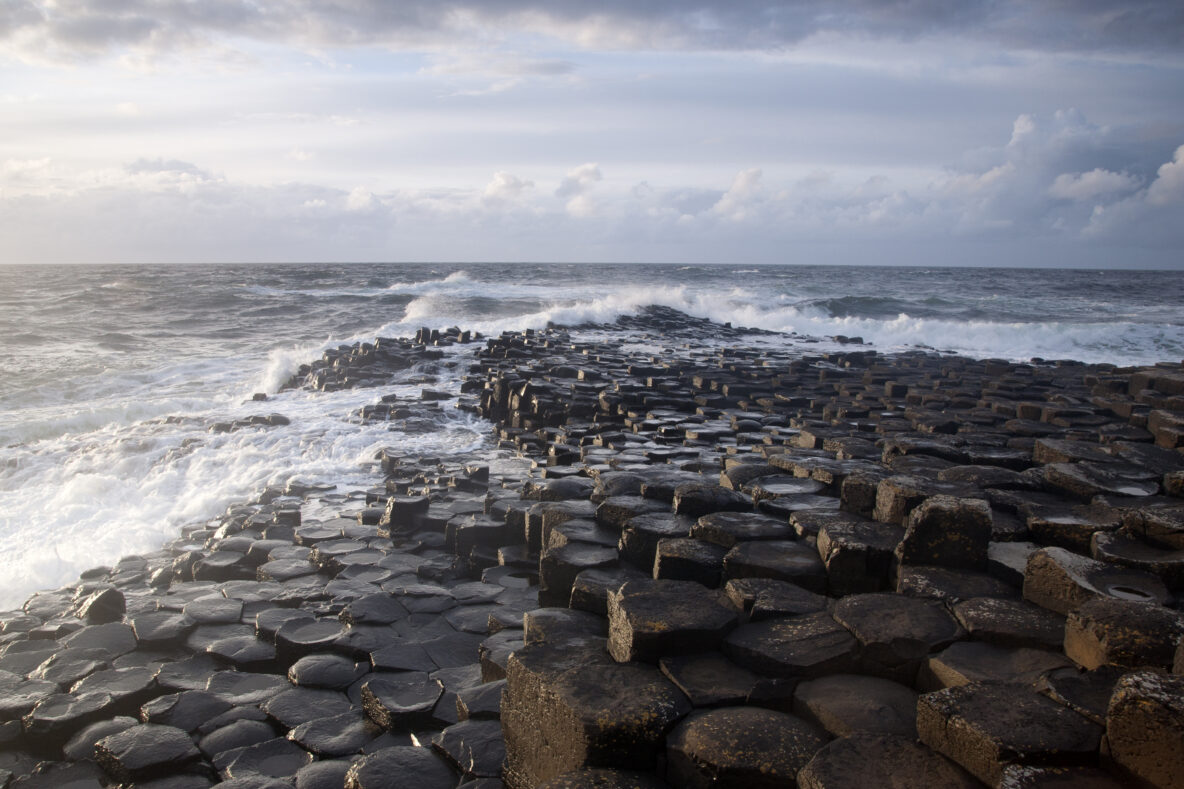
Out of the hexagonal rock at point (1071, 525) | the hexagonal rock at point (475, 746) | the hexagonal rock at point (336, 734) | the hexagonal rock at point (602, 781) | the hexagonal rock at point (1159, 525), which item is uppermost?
the hexagonal rock at point (1159, 525)

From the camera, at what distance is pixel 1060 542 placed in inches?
144

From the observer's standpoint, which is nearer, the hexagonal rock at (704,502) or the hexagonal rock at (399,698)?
the hexagonal rock at (399,698)

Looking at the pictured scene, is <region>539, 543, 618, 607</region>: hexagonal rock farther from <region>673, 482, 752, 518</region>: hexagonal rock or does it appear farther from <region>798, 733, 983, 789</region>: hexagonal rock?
<region>798, 733, 983, 789</region>: hexagonal rock

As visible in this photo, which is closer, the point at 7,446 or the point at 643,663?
the point at 643,663

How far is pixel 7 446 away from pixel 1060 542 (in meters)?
12.9

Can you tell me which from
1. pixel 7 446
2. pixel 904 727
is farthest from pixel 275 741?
pixel 7 446

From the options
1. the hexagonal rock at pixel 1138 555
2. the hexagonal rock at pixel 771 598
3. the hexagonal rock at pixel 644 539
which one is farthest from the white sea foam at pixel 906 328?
the hexagonal rock at pixel 771 598

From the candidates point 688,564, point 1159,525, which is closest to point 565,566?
point 688,564

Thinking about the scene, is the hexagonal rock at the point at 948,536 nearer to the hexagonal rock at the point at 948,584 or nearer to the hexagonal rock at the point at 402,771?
the hexagonal rock at the point at 948,584

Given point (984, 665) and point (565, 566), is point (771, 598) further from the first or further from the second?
point (565, 566)

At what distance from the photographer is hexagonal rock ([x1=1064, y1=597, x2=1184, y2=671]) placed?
238 centimetres

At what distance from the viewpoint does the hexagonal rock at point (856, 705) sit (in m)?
2.43

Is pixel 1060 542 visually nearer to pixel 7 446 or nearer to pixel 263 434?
pixel 263 434

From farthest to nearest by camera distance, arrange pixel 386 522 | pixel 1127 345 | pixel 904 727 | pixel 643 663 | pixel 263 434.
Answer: pixel 1127 345
pixel 263 434
pixel 386 522
pixel 643 663
pixel 904 727
